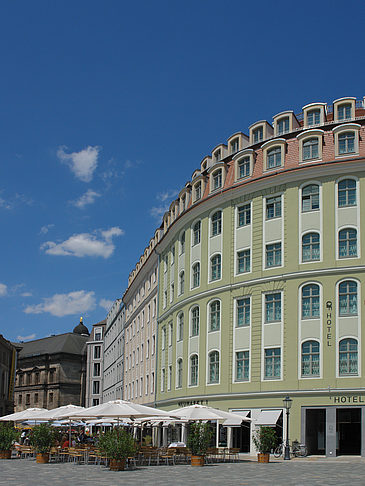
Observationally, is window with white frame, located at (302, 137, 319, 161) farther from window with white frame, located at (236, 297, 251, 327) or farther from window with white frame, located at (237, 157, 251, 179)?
→ window with white frame, located at (236, 297, 251, 327)

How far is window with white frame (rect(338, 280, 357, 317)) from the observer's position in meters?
38.6

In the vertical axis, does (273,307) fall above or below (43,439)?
above

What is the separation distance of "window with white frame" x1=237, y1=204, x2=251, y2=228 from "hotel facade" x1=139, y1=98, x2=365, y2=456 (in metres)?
0.09

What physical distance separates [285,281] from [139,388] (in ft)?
105

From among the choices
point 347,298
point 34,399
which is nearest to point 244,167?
point 347,298

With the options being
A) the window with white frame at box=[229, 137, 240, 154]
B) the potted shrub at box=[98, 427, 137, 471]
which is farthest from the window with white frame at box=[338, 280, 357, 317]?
the potted shrub at box=[98, 427, 137, 471]

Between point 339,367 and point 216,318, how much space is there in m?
10.2

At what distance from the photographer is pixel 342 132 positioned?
134 ft

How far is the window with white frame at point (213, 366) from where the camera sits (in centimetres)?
Result: 4456

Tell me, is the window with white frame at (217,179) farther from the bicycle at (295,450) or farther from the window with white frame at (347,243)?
the bicycle at (295,450)

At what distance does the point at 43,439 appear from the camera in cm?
3272

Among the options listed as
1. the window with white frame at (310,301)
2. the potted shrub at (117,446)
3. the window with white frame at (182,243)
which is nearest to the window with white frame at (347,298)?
the window with white frame at (310,301)

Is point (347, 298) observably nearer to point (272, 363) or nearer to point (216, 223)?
point (272, 363)

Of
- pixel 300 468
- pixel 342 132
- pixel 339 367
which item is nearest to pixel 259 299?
pixel 339 367
